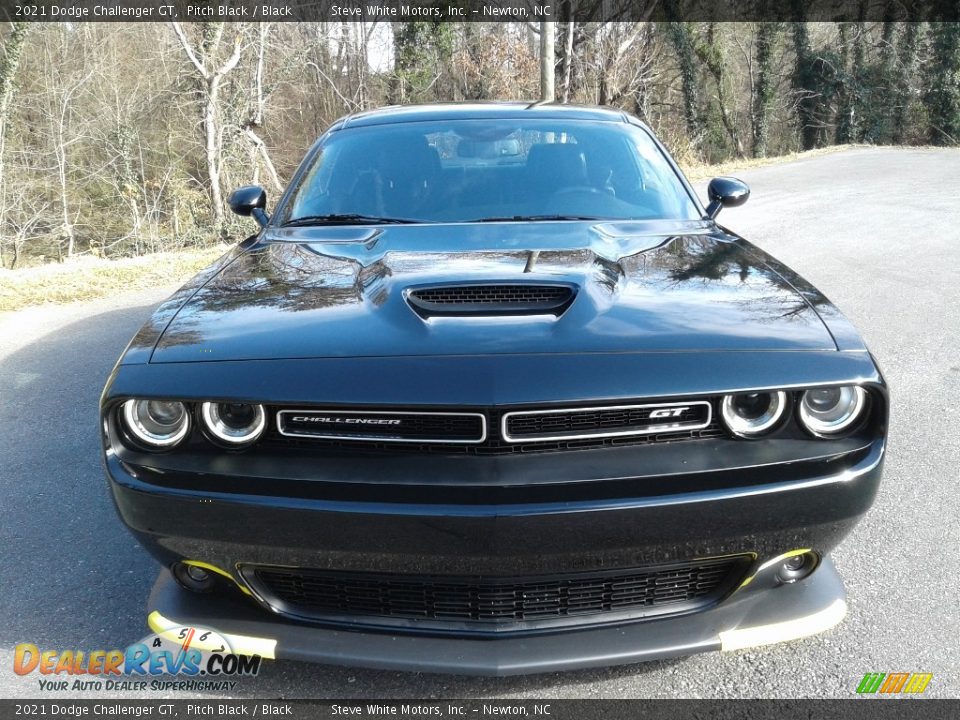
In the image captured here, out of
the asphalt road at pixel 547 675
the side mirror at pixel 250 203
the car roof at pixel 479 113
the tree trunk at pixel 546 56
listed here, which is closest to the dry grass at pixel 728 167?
the tree trunk at pixel 546 56

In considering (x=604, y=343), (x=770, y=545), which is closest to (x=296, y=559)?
(x=604, y=343)

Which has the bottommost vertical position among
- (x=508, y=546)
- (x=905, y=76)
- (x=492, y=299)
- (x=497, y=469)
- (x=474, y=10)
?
(x=508, y=546)

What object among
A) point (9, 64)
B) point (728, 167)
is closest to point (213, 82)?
point (9, 64)

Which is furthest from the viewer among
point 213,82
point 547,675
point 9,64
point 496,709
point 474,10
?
point 474,10

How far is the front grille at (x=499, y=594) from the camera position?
1.96 meters

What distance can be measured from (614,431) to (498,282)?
0.57m

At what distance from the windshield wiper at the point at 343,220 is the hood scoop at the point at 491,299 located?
3.03 ft

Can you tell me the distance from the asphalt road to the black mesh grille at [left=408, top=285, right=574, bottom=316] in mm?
1016

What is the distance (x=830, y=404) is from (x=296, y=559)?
4.40 feet

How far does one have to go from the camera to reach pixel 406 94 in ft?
82.6

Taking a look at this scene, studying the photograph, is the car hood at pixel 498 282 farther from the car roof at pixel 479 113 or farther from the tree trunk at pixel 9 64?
the tree trunk at pixel 9 64

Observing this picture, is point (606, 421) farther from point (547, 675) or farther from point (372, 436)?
point (547, 675)

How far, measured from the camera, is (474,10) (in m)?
25.6

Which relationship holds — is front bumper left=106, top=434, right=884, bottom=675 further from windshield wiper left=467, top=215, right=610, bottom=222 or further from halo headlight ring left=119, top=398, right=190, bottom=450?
windshield wiper left=467, top=215, right=610, bottom=222
